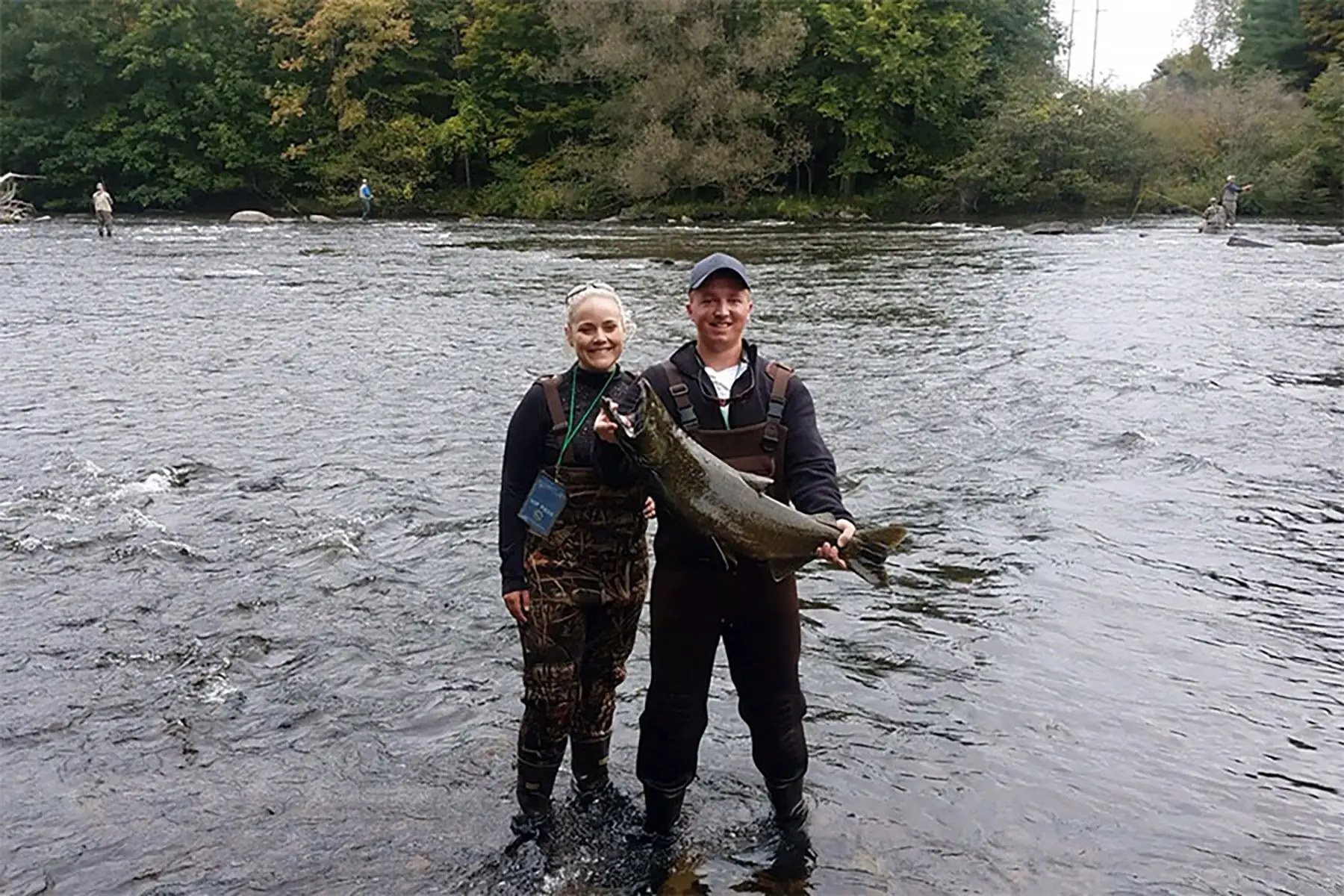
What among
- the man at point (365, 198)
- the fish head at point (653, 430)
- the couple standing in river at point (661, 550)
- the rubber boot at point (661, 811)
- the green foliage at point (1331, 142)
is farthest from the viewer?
the man at point (365, 198)

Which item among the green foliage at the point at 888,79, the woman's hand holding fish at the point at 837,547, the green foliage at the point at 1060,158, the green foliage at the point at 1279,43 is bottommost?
the woman's hand holding fish at the point at 837,547

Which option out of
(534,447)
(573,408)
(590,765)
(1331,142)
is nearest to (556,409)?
(573,408)

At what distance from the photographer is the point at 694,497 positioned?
3.98 m

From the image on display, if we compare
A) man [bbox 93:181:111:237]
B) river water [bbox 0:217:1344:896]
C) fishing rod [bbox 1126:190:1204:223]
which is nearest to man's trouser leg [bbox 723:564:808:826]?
river water [bbox 0:217:1344:896]

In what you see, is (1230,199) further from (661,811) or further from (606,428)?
(606,428)

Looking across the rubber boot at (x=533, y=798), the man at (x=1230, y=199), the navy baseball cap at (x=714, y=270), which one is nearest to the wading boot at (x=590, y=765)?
the rubber boot at (x=533, y=798)

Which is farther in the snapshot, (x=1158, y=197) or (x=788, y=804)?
(x=1158, y=197)

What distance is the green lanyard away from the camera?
14.3 ft

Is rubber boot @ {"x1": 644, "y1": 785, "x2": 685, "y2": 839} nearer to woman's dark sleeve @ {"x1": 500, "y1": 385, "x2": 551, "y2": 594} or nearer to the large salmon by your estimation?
woman's dark sleeve @ {"x1": 500, "y1": 385, "x2": 551, "y2": 594}

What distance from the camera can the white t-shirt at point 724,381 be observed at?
4.21m

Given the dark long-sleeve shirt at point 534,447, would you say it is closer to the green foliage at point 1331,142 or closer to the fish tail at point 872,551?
the fish tail at point 872,551

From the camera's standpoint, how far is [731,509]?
3994 mm

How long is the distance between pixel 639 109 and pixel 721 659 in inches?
1920

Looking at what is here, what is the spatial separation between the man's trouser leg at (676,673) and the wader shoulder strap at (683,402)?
0.57 meters
